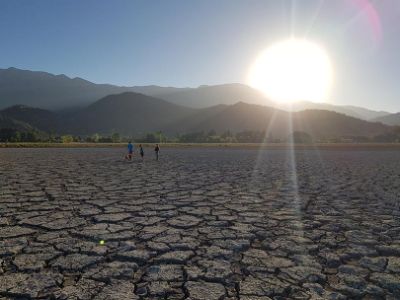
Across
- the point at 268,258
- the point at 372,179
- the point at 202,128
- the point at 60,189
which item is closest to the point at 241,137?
the point at 202,128

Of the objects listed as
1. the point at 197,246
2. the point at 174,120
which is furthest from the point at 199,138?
the point at 197,246

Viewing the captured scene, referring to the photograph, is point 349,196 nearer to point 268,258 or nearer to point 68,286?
point 268,258

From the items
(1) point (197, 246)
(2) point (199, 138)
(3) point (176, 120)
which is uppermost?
(3) point (176, 120)

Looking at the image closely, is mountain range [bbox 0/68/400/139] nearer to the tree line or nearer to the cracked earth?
the tree line

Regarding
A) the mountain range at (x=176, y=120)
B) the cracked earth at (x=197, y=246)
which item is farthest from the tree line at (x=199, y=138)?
the cracked earth at (x=197, y=246)

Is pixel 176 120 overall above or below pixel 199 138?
above

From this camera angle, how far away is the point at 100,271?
3846 millimetres

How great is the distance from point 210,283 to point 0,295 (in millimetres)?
1888

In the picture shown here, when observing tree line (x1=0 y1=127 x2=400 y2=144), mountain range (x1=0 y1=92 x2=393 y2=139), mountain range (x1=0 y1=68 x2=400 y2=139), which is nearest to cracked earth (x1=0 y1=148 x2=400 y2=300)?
tree line (x1=0 y1=127 x2=400 y2=144)

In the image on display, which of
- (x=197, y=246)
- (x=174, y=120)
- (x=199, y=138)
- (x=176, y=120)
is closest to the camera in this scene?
(x=197, y=246)

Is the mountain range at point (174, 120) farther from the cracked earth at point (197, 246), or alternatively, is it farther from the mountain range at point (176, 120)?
the cracked earth at point (197, 246)

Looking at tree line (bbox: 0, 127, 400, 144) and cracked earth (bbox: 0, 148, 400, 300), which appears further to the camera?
tree line (bbox: 0, 127, 400, 144)

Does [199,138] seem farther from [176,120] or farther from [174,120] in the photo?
[174,120]

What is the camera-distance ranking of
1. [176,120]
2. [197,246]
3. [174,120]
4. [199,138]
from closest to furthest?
1. [197,246]
2. [199,138]
3. [176,120]
4. [174,120]
